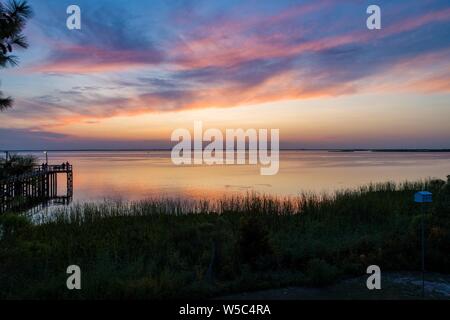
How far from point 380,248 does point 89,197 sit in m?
32.9

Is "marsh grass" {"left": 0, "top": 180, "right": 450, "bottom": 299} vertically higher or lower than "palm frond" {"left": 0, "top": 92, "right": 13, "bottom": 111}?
lower

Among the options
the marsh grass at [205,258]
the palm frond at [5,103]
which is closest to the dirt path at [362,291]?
the marsh grass at [205,258]

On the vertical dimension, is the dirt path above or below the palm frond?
below

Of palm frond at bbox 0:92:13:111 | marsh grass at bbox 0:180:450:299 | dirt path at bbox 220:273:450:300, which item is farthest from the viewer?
palm frond at bbox 0:92:13:111

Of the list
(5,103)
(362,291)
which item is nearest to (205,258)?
(362,291)

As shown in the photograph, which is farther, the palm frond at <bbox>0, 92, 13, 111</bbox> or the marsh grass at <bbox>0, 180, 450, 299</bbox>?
the palm frond at <bbox>0, 92, 13, 111</bbox>

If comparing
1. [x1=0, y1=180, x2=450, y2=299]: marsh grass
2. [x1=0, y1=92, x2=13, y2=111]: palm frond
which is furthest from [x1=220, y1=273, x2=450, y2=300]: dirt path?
[x1=0, y1=92, x2=13, y2=111]: palm frond

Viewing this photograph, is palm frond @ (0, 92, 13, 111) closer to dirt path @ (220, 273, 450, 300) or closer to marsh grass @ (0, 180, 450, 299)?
marsh grass @ (0, 180, 450, 299)

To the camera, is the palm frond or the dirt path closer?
the dirt path

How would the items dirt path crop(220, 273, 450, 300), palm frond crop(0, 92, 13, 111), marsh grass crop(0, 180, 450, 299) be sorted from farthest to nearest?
palm frond crop(0, 92, 13, 111), marsh grass crop(0, 180, 450, 299), dirt path crop(220, 273, 450, 300)
